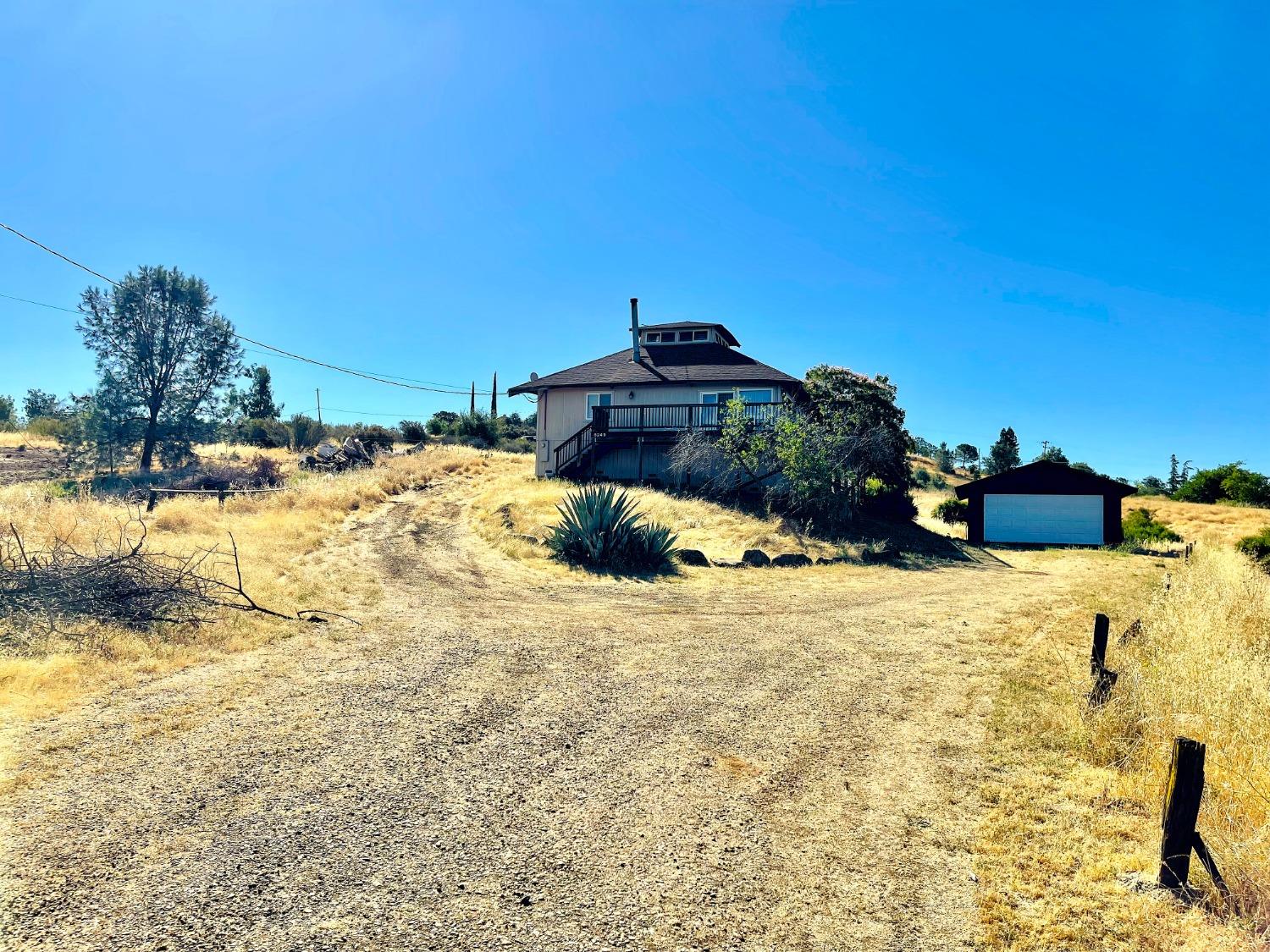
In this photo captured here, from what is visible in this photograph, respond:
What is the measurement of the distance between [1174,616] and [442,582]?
39.2 ft

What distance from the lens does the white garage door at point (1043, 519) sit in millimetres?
26266

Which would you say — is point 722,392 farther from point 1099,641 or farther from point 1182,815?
point 1182,815

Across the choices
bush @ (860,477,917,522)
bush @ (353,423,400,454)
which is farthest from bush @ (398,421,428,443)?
bush @ (860,477,917,522)

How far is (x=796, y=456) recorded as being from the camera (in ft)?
68.1

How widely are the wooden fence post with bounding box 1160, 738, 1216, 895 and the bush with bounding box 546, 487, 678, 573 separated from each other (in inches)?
459

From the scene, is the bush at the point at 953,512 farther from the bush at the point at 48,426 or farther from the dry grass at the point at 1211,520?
the bush at the point at 48,426

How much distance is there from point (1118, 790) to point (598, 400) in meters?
25.6

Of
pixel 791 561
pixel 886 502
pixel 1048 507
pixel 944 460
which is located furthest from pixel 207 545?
pixel 944 460

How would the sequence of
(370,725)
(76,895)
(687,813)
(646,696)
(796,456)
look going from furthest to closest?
(796,456) → (646,696) → (370,725) → (687,813) → (76,895)

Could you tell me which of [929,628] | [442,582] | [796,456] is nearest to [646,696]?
[929,628]

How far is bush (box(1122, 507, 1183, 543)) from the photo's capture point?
27.5 meters

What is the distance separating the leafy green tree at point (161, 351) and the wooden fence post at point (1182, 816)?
38613 millimetres

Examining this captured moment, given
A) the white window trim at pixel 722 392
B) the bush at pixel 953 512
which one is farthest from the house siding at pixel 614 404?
the bush at pixel 953 512

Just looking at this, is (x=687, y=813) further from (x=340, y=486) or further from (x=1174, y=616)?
(x=340, y=486)
